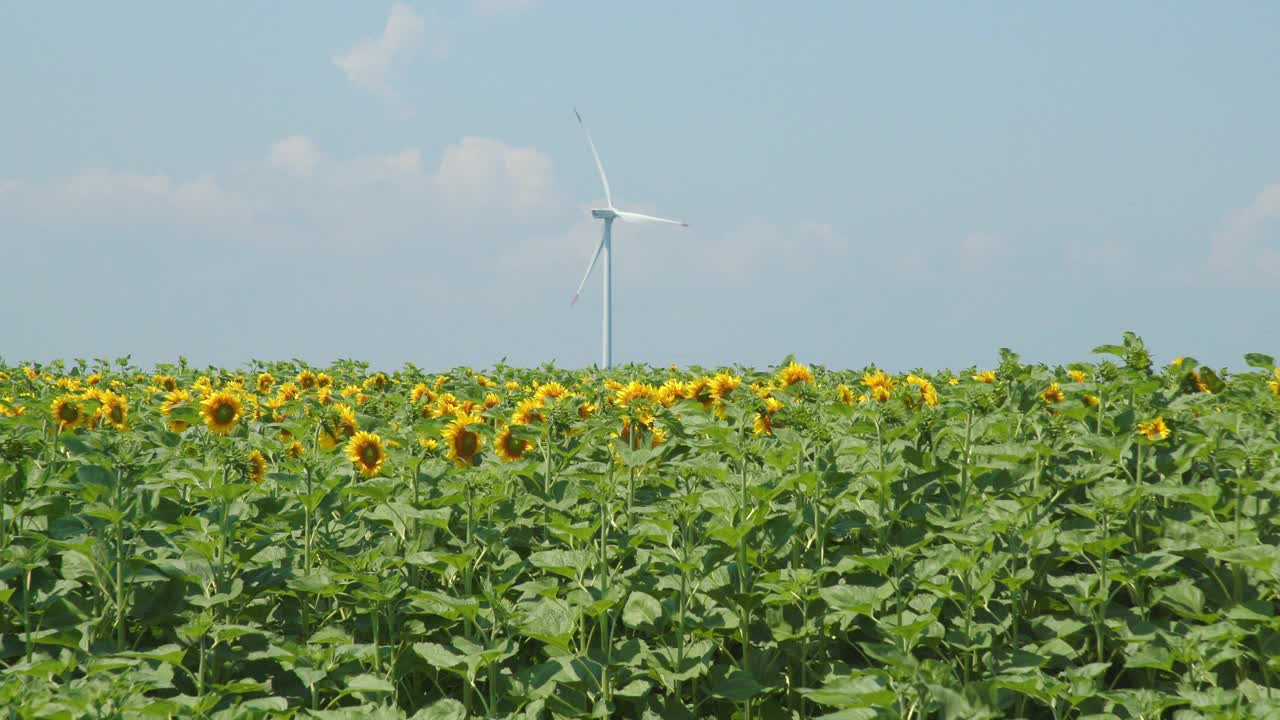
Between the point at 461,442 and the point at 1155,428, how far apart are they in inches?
169

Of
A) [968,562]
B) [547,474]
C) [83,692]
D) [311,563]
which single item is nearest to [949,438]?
[968,562]

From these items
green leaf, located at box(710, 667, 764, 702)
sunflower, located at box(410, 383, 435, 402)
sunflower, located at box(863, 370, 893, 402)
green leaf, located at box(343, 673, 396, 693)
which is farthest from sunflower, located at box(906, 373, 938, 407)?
green leaf, located at box(343, 673, 396, 693)

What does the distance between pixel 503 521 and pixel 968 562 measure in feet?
7.44

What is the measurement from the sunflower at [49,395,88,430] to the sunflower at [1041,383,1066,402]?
639 cm

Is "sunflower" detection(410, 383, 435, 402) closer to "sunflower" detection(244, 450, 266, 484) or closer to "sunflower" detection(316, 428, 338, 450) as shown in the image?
"sunflower" detection(316, 428, 338, 450)

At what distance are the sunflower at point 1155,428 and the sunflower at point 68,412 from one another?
22.2 ft

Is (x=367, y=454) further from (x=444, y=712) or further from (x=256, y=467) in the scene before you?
(x=444, y=712)

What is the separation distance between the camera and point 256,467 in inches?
251

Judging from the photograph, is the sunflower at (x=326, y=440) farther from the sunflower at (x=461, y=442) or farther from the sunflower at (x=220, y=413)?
the sunflower at (x=461, y=442)

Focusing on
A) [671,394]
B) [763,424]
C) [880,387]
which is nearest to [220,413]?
[671,394]

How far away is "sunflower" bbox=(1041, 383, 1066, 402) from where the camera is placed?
25.0ft

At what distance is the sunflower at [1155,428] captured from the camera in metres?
6.94

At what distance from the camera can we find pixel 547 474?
593cm

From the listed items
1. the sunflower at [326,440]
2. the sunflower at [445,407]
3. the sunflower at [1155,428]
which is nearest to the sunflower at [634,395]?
the sunflower at [445,407]
